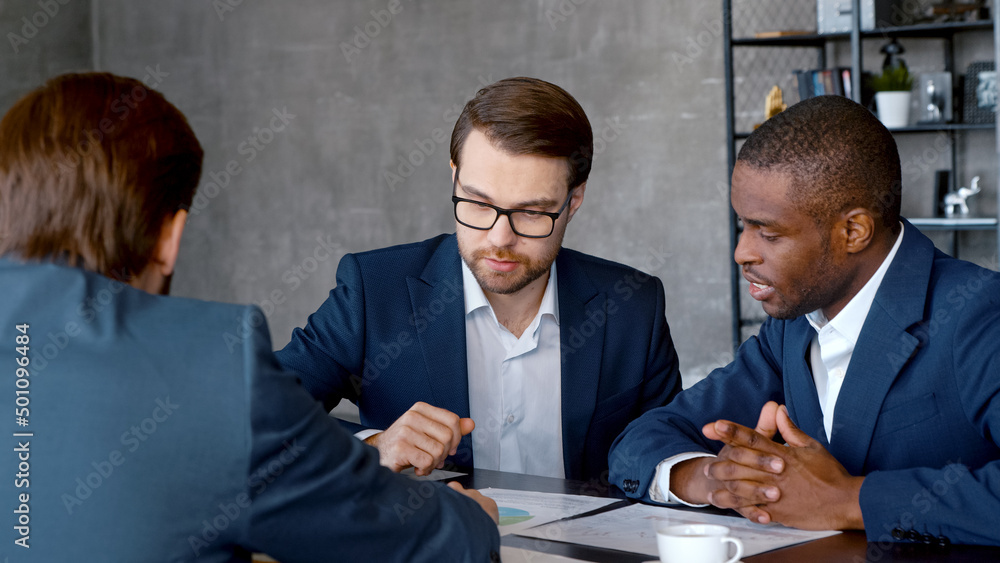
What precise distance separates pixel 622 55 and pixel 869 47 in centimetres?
131

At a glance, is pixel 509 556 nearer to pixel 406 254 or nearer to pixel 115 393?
pixel 115 393

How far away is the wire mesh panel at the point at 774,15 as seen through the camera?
487 centimetres

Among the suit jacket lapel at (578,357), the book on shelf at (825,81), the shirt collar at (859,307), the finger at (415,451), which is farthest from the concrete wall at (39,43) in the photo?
the shirt collar at (859,307)

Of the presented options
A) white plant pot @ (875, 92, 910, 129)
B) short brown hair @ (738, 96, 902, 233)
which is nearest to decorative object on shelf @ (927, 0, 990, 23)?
white plant pot @ (875, 92, 910, 129)

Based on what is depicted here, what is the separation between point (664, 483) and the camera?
159 centimetres

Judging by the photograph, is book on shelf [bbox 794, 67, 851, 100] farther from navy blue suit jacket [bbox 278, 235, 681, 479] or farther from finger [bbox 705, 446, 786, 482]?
finger [bbox 705, 446, 786, 482]

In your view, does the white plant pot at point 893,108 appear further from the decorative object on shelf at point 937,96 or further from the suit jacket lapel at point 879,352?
the suit jacket lapel at point 879,352

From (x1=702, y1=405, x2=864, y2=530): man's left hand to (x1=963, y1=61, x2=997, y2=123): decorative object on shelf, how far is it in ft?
11.2

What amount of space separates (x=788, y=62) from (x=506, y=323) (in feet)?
11.2

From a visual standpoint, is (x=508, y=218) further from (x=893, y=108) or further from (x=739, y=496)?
(x=893, y=108)

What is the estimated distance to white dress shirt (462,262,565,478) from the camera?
210 cm

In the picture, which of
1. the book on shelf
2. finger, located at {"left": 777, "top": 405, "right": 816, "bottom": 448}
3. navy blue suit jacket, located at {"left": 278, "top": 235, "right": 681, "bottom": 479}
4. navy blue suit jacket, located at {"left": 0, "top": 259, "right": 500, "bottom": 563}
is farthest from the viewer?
the book on shelf

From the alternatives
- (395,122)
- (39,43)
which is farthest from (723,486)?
(39,43)

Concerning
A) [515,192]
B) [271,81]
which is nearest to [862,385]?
[515,192]
